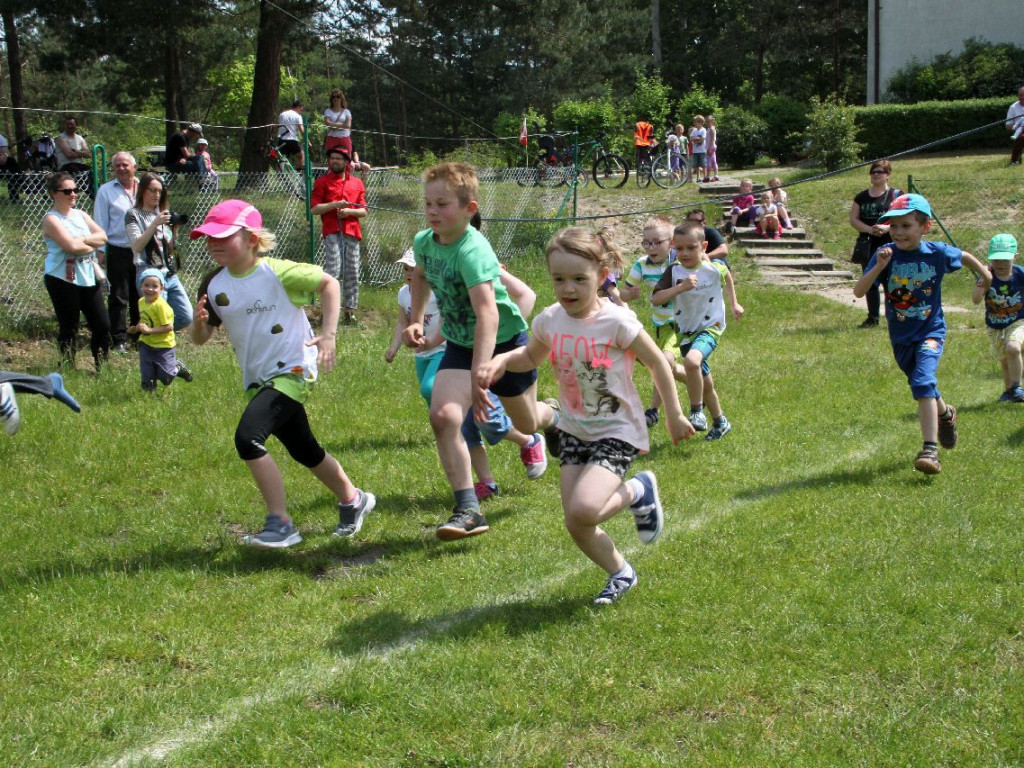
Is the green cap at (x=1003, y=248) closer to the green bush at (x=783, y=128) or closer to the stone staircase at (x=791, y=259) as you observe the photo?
the stone staircase at (x=791, y=259)

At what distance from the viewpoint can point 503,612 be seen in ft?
16.8

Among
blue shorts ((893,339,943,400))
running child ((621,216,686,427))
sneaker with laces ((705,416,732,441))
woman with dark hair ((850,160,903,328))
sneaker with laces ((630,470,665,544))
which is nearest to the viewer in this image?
sneaker with laces ((630,470,665,544))

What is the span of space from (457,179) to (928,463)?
3.69 meters

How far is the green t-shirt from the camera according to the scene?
5.74 meters

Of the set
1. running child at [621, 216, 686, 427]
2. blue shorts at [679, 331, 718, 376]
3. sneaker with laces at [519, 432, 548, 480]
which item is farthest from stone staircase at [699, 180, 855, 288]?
sneaker with laces at [519, 432, 548, 480]

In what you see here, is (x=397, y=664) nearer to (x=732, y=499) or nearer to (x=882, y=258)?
(x=732, y=499)

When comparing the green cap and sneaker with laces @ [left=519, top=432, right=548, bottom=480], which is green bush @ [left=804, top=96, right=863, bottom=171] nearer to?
the green cap

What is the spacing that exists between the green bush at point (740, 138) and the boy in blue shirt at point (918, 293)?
27.6m

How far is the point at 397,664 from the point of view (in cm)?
455

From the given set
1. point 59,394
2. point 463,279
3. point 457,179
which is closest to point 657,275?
point 463,279

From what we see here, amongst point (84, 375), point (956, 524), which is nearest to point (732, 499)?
point (956, 524)

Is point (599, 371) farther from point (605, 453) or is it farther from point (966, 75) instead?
point (966, 75)

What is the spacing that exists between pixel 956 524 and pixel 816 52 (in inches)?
2195

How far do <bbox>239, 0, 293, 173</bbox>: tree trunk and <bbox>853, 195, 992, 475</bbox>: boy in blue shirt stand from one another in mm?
14190
